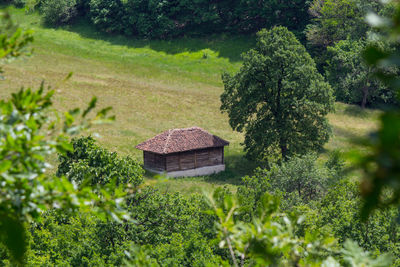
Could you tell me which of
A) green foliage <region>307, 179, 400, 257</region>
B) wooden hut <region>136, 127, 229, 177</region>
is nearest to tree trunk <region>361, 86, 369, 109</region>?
wooden hut <region>136, 127, 229, 177</region>

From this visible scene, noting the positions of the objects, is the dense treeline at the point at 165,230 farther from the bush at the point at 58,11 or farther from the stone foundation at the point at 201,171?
the bush at the point at 58,11

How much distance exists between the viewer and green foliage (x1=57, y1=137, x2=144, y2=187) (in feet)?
62.4

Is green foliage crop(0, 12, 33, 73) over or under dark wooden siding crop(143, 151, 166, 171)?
over

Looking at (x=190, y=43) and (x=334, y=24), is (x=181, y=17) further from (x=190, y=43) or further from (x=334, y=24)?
(x=334, y=24)

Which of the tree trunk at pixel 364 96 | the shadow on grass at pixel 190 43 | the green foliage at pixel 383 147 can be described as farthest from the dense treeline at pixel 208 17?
the green foliage at pixel 383 147

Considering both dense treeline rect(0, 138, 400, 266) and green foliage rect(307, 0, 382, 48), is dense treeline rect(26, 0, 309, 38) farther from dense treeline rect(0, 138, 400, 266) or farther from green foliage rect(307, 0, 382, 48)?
dense treeline rect(0, 138, 400, 266)

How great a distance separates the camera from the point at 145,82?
5072cm

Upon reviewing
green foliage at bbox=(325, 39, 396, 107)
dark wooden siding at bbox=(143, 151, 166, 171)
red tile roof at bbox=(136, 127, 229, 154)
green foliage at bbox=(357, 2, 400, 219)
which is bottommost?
dark wooden siding at bbox=(143, 151, 166, 171)

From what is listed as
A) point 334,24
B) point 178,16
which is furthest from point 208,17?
point 334,24

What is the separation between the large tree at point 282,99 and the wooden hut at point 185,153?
8.02ft

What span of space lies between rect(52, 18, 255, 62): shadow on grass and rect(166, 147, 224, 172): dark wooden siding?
22.8 meters

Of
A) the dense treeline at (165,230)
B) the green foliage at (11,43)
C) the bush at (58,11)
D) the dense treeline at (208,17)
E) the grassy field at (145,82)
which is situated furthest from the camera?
the bush at (58,11)

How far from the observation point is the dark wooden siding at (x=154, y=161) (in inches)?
1385

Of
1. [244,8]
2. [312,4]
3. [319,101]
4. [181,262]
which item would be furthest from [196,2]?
[181,262]
